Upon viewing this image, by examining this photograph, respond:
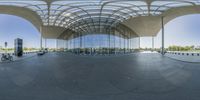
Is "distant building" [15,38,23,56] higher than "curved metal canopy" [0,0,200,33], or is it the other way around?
"curved metal canopy" [0,0,200,33]

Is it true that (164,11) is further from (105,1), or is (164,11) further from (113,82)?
(113,82)

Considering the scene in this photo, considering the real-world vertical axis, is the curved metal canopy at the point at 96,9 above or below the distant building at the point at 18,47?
above

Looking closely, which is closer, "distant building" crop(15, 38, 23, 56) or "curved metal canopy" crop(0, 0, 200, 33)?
"curved metal canopy" crop(0, 0, 200, 33)

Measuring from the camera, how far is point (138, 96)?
627cm

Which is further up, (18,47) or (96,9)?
(96,9)

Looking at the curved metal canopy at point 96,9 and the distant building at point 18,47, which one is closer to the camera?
the curved metal canopy at point 96,9

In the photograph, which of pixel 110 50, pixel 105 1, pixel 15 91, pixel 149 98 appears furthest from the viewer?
pixel 110 50

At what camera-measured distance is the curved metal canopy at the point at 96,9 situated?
83.0 ft

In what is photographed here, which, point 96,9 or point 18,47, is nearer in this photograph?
point 18,47

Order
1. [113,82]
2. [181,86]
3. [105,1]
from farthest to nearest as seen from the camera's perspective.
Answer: [105,1], [113,82], [181,86]

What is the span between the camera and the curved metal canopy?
25.3 metres

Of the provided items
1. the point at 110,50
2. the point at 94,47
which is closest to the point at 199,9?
the point at 110,50

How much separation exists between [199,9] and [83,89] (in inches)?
1119

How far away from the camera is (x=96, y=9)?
102 feet
